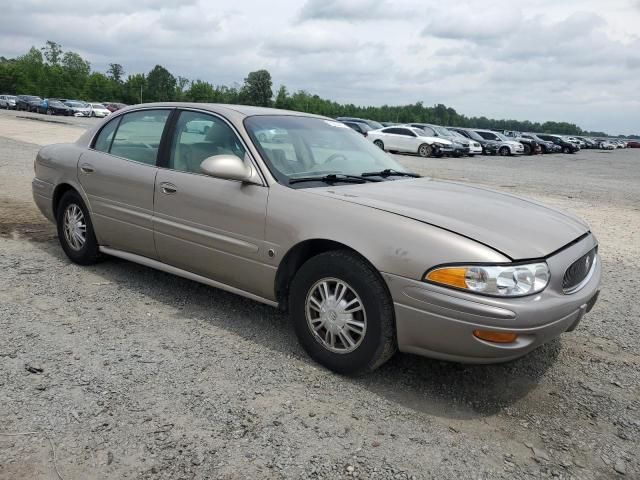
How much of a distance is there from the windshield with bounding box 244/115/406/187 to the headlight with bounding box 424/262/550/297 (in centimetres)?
123

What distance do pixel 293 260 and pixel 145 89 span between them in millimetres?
93862

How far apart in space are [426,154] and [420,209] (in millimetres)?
24006

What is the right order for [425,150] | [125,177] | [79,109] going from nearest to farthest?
[125,177], [425,150], [79,109]

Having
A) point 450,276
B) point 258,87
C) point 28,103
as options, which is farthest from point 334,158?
point 258,87

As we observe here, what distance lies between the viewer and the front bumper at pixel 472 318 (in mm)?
2740

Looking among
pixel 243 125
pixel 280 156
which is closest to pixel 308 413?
pixel 280 156

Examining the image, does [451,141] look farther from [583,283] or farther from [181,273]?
[583,283]

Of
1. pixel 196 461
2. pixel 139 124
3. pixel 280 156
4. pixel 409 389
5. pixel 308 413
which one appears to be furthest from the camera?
pixel 139 124

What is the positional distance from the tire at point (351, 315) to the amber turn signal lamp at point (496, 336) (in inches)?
19.0

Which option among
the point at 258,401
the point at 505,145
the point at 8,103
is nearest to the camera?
the point at 258,401

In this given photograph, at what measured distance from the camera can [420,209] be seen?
10.5 feet

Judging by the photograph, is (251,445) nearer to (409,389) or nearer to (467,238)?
(409,389)

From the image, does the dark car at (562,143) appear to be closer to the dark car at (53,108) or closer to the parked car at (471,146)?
the parked car at (471,146)

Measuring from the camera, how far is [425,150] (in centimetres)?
2638
